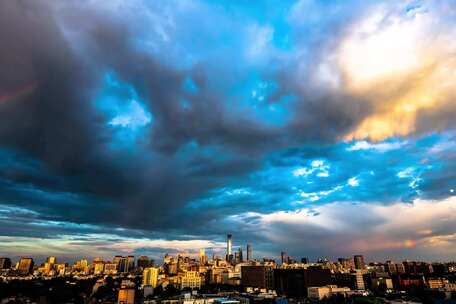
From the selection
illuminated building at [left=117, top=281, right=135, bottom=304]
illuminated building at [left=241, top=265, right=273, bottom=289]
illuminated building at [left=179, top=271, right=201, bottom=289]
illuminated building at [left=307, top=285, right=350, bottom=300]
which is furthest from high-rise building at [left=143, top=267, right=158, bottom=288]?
illuminated building at [left=307, top=285, right=350, bottom=300]

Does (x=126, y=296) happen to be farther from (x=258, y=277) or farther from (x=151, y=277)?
(x=258, y=277)

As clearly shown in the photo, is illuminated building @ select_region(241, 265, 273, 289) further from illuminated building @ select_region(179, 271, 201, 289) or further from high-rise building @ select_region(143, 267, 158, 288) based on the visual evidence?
high-rise building @ select_region(143, 267, 158, 288)

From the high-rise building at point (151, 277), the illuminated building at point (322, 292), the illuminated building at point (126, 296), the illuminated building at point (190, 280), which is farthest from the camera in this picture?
the illuminated building at point (190, 280)

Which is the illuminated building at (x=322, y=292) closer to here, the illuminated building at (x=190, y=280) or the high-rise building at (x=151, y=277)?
the illuminated building at (x=190, y=280)

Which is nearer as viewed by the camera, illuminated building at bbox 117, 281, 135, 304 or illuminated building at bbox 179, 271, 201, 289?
illuminated building at bbox 117, 281, 135, 304

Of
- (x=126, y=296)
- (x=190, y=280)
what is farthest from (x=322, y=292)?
(x=126, y=296)

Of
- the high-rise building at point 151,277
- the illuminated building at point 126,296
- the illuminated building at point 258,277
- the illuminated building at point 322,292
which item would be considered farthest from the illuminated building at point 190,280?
the illuminated building at point 322,292

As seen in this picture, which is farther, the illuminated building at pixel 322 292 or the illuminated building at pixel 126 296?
the illuminated building at pixel 322 292

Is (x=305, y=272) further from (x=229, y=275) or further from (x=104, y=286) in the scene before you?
(x=104, y=286)

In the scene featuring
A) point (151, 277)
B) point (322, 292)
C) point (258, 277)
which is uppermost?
point (258, 277)

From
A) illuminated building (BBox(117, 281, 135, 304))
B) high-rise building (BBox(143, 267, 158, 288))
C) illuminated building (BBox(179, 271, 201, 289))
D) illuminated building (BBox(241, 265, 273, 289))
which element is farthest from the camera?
illuminated building (BBox(179, 271, 201, 289))

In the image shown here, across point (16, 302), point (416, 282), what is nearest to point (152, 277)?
point (16, 302)
